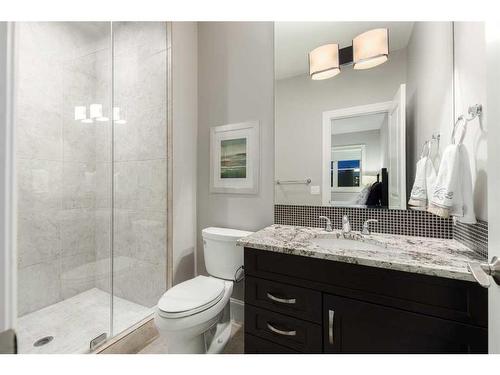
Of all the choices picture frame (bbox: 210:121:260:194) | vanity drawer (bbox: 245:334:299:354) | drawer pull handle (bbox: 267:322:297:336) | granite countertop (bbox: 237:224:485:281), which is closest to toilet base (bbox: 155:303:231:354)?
vanity drawer (bbox: 245:334:299:354)

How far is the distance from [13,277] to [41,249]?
1.77 metres

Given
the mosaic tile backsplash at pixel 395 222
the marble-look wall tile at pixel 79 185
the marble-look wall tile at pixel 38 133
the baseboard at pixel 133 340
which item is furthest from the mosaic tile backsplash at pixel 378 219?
the marble-look wall tile at pixel 38 133

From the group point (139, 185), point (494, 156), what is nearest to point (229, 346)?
point (139, 185)

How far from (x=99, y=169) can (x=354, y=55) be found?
2015mm

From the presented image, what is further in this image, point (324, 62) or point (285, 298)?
point (324, 62)

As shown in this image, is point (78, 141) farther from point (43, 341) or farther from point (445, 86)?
point (445, 86)

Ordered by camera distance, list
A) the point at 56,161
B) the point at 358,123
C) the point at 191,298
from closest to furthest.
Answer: the point at 191,298 → the point at 358,123 → the point at 56,161

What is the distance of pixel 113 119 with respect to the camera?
1.76m

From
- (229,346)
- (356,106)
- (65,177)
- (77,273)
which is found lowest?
(229,346)

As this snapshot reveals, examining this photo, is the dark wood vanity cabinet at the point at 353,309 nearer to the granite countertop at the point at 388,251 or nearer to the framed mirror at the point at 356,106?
the granite countertop at the point at 388,251

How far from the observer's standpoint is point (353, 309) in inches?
35.8

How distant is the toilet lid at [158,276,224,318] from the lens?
3.70 feet

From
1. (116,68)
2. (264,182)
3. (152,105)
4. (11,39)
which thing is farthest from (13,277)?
(116,68)

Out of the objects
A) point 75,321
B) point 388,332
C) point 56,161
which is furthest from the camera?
point 56,161
